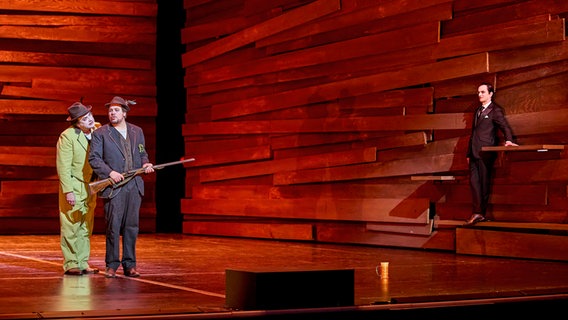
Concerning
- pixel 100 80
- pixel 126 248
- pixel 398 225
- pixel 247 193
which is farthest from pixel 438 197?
pixel 100 80

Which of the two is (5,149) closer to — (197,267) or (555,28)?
(197,267)

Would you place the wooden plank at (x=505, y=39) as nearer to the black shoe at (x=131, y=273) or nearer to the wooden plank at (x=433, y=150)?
the wooden plank at (x=433, y=150)

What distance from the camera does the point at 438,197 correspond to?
397 inches

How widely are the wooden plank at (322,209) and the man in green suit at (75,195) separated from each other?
3.81 meters

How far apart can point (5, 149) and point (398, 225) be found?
5.36 m

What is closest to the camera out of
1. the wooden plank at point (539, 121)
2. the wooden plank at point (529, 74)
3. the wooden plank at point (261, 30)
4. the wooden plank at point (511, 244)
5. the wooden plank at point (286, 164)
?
the wooden plank at point (511, 244)

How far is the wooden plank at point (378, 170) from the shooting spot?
32.5 ft

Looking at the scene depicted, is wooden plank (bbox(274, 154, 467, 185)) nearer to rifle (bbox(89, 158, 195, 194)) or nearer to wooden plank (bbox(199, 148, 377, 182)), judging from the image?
wooden plank (bbox(199, 148, 377, 182))

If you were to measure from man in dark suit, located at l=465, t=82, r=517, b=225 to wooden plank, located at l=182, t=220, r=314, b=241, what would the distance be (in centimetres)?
262

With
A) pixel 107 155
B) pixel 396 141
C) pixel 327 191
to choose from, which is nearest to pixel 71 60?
pixel 327 191

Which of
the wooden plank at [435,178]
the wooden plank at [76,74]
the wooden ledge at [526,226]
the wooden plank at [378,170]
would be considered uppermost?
the wooden plank at [76,74]

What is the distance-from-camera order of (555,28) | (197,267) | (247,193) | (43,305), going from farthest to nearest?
(247,193) < (555,28) < (197,267) < (43,305)

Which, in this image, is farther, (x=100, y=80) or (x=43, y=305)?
(x=100, y=80)

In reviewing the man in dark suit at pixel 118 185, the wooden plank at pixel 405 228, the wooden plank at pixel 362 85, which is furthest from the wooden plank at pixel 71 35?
the man in dark suit at pixel 118 185
